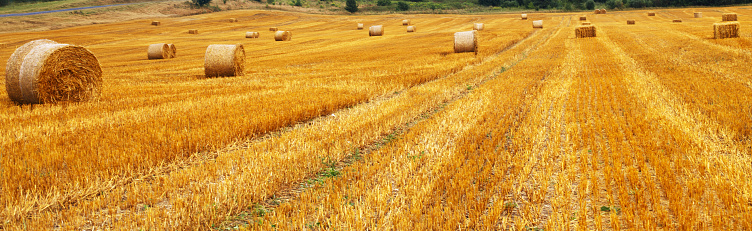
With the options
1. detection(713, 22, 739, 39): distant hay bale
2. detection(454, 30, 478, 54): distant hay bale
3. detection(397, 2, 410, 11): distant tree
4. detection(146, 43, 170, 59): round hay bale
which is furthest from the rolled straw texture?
detection(397, 2, 410, 11): distant tree

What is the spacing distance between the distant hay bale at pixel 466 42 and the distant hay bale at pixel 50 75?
15262 millimetres

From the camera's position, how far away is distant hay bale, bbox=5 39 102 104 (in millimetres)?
9312

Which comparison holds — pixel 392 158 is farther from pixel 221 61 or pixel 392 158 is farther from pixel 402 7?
pixel 402 7

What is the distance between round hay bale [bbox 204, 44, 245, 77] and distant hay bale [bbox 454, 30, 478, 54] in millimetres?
10456

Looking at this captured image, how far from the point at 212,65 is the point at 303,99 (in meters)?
7.12

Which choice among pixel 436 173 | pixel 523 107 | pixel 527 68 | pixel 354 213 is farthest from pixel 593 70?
pixel 354 213

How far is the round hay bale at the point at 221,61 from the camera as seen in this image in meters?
15.5

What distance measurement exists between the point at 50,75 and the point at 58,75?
0.88 ft

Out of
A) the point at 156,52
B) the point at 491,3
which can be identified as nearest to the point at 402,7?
the point at 491,3

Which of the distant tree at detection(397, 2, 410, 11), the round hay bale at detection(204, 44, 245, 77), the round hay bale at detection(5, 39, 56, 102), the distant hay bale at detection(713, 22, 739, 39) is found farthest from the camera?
the distant tree at detection(397, 2, 410, 11)

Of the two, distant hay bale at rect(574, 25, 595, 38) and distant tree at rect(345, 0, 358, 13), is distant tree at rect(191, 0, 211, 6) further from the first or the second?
distant hay bale at rect(574, 25, 595, 38)

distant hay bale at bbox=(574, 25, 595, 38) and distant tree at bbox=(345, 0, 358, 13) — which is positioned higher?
distant tree at bbox=(345, 0, 358, 13)

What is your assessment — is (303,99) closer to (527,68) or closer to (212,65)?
(212,65)

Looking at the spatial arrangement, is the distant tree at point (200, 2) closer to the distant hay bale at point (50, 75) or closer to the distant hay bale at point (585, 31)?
the distant hay bale at point (585, 31)
